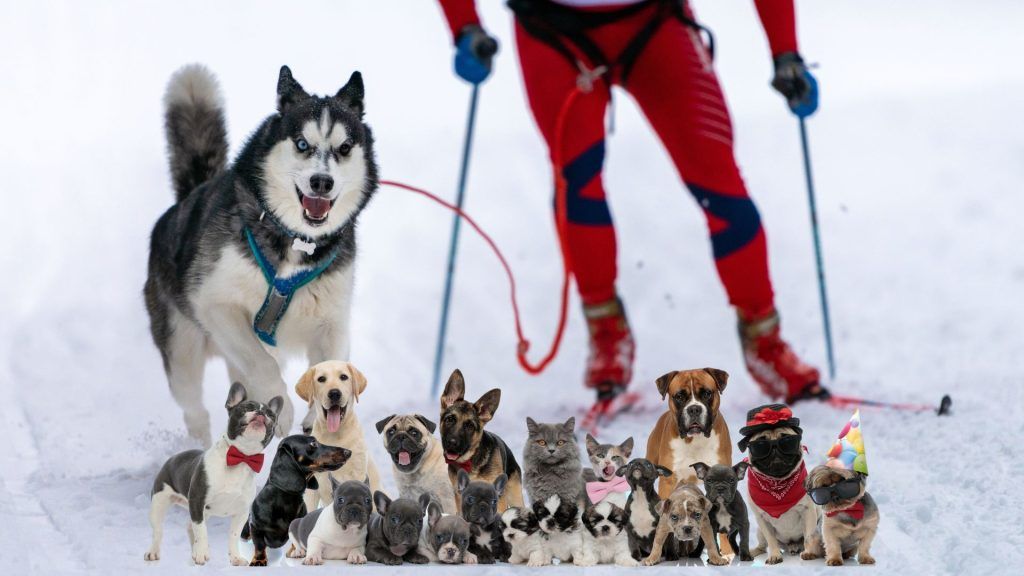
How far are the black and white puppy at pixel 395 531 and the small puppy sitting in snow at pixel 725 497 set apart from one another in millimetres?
507

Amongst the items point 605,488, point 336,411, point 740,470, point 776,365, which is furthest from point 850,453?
point 776,365

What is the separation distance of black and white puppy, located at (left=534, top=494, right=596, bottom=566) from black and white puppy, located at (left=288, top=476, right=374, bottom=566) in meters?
0.31

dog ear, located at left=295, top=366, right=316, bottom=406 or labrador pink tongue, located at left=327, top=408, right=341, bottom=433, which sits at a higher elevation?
dog ear, located at left=295, top=366, right=316, bottom=406

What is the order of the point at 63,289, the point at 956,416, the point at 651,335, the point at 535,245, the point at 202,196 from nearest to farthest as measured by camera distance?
the point at 202,196, the point at 956,416, the point at 63,289, the point at 651,335, the point at 535,245

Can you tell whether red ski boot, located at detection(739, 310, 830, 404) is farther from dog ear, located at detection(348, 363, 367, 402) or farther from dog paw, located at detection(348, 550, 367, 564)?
dog paw, located at detection(348, 550, 367, 564)

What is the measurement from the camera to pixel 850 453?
2.02m

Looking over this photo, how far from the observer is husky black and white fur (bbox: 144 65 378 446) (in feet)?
7.98

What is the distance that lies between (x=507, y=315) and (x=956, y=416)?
8.19 ft

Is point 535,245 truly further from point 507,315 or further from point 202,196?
point 202,196

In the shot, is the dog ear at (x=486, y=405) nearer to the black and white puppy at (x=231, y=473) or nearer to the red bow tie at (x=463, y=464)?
the red bow tie at (x=463, y=464)

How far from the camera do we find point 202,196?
3.14m

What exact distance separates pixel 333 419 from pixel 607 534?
534 mm

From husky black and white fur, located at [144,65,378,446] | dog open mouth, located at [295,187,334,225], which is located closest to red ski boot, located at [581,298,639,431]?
husky black and white fur, located at [144,65,378,446]

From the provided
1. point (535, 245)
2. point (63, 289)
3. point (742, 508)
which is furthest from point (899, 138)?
point (742, 508)
